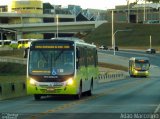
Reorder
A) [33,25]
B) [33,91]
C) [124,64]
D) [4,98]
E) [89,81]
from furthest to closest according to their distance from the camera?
[33,25], [124,64], [89,81], [4,98], [33,91]

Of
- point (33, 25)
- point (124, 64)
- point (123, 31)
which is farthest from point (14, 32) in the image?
point (124, 64)

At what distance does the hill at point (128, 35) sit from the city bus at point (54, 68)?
5924 inches

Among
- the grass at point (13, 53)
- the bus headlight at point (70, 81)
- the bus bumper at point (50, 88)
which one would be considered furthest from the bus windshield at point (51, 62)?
the grass at point (13, 53)

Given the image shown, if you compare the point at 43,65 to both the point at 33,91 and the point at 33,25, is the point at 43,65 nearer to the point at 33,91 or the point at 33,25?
the point at 33,91

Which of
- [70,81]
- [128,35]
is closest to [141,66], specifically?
[70,81]

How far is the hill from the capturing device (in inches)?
7200

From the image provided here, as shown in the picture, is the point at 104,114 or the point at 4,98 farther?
the point at 4,98

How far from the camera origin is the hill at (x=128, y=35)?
182875 mm

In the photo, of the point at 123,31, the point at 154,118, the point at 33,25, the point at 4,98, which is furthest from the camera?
the point at 123,31

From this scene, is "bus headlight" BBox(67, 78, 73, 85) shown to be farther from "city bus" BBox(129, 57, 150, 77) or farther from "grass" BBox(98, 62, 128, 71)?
"grass" BBox(98, 62, 128, 71)

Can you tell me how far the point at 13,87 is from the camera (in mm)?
32938

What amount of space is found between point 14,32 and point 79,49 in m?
146

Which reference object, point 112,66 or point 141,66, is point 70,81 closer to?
point 141,66

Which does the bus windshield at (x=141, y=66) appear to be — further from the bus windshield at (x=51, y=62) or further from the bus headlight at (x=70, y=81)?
the bus headlight at (x=70, y=81)
